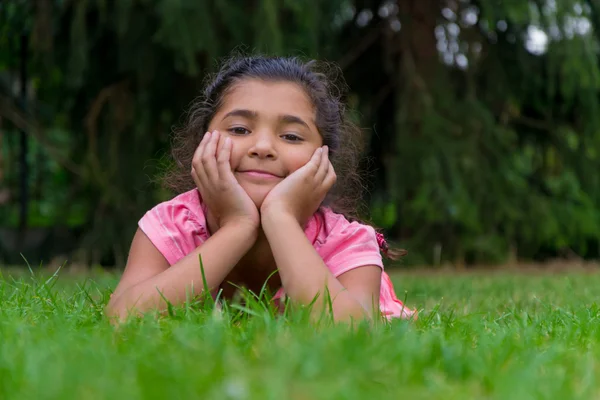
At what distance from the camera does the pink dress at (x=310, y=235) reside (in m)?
2.72

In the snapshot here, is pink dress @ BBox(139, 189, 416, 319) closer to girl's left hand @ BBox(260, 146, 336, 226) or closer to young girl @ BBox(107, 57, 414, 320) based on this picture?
young girl @ BBox(107, 57, 414, 320)

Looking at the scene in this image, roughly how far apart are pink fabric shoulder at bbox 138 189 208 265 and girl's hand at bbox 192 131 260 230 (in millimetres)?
157

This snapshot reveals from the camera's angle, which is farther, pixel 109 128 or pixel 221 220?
pixel 109 128

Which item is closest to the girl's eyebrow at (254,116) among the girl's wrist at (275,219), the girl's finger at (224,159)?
the girl's finger at (224,159)

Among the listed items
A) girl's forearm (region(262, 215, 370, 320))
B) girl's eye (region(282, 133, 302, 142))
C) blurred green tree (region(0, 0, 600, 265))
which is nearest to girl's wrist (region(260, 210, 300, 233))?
girl's forearm (region(262, 215, 370, 320))

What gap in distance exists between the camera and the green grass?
1204 mm

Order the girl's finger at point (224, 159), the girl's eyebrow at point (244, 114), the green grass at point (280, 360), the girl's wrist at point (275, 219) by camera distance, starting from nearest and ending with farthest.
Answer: the green grass at point (280, 360) → the girl's wrist at point (275, 219) → the girl's finger at point (224, 159) → the girl's eyebrow at point (244, 114)

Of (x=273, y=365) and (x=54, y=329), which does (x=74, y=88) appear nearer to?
(x=54, y=329)

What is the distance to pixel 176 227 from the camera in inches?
111

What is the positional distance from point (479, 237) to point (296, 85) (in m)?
4.03

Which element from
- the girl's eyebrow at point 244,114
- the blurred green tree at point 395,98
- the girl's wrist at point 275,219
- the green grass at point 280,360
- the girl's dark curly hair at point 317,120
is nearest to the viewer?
the green grass at point 280,360

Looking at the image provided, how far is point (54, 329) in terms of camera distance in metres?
1.92

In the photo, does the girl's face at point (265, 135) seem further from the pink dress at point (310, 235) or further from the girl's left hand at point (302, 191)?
the pink dress at point (310, 235)

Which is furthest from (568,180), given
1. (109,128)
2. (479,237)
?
(109,128)
